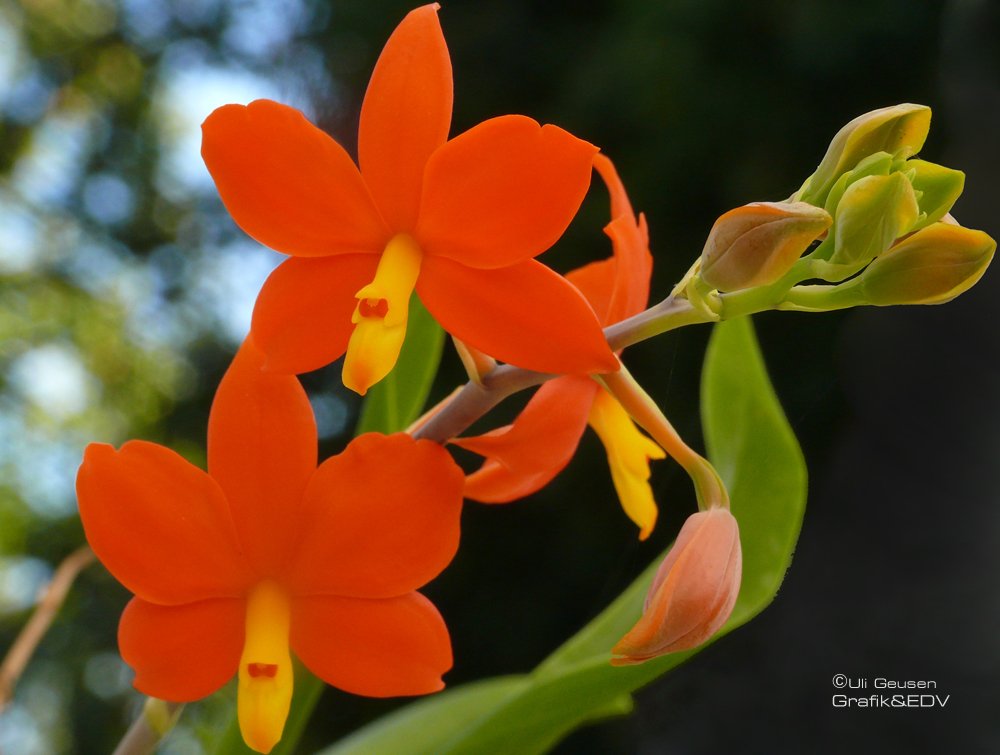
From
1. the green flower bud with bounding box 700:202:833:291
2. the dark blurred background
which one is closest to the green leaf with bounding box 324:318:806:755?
the dark blurred background

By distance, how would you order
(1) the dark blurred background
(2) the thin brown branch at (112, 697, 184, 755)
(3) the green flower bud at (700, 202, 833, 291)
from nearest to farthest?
1. (3) the green flower bud at (700, 202, 833, 291)
2. (2) the thin brown branch at (112, 697, 184, 755)
3. (1) the dark blurred background

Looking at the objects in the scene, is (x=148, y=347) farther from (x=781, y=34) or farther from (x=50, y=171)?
(x=781, y=34)

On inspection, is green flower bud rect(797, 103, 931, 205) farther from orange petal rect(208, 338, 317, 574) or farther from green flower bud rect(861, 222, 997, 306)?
orange petal rect(208, 338, 317, 574)

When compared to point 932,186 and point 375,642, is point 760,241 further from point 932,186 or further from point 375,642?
point 375,642

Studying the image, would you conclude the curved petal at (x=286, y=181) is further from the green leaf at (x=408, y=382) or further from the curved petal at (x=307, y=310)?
the green leaf at (x=408, y=382)

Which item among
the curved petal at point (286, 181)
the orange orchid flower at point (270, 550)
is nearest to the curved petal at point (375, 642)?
the orange orchid flower at point (270, 550)

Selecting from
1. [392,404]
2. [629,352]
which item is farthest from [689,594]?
[629,352]
